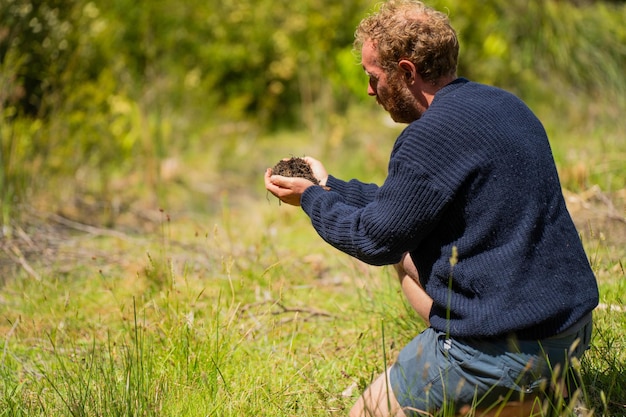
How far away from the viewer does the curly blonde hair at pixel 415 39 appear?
7.54ft

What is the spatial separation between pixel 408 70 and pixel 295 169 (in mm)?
544

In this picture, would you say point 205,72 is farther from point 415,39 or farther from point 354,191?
point 415,39

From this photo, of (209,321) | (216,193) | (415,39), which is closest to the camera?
(415,39)

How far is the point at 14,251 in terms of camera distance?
4.30 meters

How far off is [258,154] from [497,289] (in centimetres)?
717

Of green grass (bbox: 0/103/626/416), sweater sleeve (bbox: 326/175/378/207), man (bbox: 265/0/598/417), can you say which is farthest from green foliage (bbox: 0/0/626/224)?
man (bbox: 265/0/598/417)

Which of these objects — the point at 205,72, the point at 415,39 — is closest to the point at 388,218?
the point at 415,39

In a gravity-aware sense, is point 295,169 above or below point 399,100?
below

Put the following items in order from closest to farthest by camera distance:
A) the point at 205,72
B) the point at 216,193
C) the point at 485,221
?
the point at 485,221
the point at 216,193
the point at 205,72

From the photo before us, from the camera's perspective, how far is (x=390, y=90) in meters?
2.39

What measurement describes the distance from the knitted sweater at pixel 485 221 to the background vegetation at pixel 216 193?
30 centimetres

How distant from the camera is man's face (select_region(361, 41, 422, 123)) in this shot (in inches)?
93.7

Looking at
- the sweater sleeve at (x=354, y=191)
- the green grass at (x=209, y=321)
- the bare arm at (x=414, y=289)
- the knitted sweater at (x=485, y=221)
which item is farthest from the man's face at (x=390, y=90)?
the green grass at (x=209, y=321)

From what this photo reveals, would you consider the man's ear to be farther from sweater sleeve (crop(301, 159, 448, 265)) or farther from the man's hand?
the man's hand
